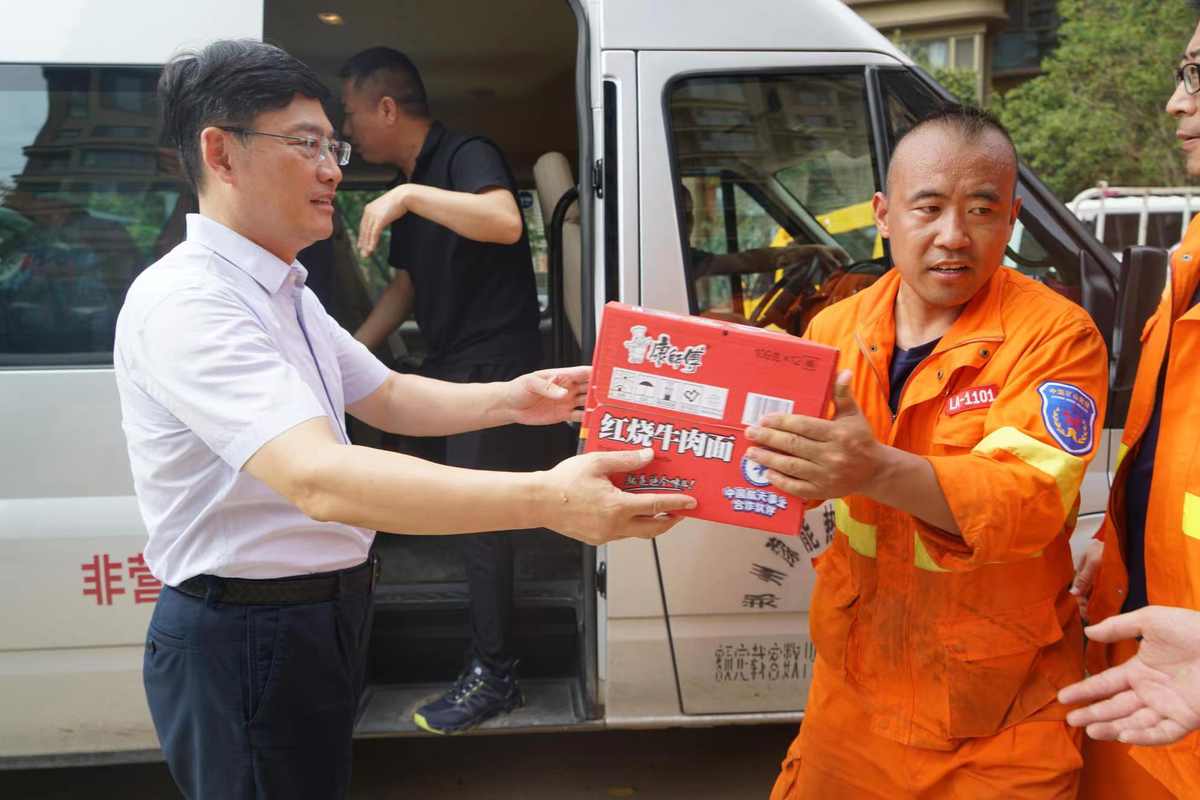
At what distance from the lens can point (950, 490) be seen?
137cm

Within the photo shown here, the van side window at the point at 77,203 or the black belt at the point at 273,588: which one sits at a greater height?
the van side window at the point at 77,203

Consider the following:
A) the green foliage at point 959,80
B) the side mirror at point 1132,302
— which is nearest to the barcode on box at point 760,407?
the side mirror at point 1132,302

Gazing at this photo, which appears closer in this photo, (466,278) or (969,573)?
(969,573)

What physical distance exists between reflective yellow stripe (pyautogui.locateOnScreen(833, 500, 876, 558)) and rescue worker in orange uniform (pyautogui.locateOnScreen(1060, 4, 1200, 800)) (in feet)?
1.25

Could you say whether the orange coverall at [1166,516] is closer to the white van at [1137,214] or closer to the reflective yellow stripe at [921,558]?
the reflective yellow stripe at [921,558]

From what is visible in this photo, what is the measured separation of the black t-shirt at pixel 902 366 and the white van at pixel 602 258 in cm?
99

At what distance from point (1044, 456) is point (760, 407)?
0.43 m

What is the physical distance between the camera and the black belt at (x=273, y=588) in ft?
5.23

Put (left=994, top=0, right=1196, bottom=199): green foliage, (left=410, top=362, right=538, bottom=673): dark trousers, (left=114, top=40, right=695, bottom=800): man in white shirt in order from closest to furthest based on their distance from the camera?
(left=114, top=40, right=695, bottom=800): man in white shirt < (left=410, top=362, right=538, bottom=673): dark trousers < (left=994, top=0, right=1196, bottom=199): green foliage

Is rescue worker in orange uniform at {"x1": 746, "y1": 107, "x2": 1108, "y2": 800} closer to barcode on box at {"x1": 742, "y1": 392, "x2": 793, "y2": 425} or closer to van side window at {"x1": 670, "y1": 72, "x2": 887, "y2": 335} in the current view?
barcode on box at {"x1": 742, "y1": 392, "x2": 793, "y2": 425}

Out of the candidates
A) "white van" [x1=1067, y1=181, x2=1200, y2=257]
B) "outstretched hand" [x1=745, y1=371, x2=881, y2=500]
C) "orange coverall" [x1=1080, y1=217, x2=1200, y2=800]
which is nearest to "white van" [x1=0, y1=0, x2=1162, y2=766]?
"orange coverall" [x1=1080, y1=217, x2=1200, y2=800]

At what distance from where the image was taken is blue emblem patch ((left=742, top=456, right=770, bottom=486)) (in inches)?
55.1

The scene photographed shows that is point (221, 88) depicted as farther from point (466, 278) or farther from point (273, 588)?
point (466, 278)

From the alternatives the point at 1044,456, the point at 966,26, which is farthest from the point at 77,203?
the point at 966,26
